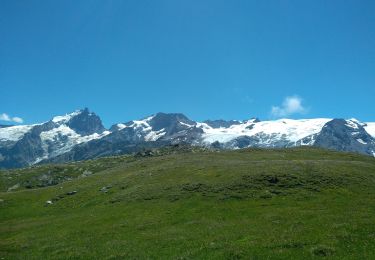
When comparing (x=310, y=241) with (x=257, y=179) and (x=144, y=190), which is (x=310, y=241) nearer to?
(x=257, y=179)

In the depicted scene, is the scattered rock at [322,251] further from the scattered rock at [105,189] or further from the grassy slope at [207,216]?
the scattered rock at [105,189]

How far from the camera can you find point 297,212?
160 feet

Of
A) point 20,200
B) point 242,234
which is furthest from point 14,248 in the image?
point 20,200

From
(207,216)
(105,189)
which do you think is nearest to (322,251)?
(207,216)

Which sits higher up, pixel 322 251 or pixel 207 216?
pixel 322 251

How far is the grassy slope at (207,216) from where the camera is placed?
113 feet

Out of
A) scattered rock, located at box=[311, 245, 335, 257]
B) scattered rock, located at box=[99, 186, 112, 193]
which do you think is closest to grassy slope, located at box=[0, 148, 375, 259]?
scattered rock, located at box=[311, 245, 335, 257]

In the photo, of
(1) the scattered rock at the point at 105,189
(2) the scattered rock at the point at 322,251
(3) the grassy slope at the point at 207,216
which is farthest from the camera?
→ (1) the scattered rock at the point at 105,189

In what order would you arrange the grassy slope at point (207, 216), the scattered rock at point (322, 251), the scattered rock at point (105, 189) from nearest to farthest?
the scattered rock at point (322, 251), the grassy slope at point (207, 216), the scattered rock at point (105, 189)

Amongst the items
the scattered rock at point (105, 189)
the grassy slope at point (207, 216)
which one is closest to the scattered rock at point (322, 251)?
the grassy slope at point (207, 216)

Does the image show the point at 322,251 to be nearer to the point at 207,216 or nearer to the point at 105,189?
the point at 207,216

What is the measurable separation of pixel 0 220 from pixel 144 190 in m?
26.1

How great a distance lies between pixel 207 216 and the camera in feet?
175

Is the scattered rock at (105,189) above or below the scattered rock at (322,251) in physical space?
above
